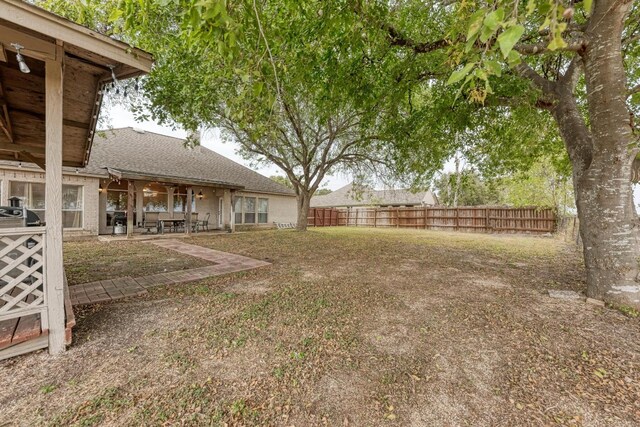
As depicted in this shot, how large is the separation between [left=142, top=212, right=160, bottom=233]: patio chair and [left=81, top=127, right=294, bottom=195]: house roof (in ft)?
7.37

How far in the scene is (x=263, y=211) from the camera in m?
18.0

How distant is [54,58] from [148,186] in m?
12.2

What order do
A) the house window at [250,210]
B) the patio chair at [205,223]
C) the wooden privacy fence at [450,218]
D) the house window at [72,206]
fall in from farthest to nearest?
the house window at [250,210], the wooden privacy fence at [450,218], the patio chair at [205,223], the house window at [72,206]

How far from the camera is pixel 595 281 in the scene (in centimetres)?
411

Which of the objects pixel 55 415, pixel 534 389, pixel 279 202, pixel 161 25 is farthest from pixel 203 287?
Answer: pixel 279 202

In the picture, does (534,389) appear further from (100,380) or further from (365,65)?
(365,65)

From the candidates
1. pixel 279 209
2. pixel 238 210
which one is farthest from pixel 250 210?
pixel 279 209

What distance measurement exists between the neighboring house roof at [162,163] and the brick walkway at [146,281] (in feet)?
22.2

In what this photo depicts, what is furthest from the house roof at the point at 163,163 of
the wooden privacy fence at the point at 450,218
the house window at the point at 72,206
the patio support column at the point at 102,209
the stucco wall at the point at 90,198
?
the wooden privacy fence at the point at 450,218

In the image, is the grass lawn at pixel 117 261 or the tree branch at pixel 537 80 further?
the grass lawn at pixel 117 261

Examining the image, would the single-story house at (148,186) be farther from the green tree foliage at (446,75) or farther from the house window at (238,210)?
the green tree foliage at (446,75)

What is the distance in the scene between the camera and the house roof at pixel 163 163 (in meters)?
11.6

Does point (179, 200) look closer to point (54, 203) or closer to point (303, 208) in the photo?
point (303, 208)

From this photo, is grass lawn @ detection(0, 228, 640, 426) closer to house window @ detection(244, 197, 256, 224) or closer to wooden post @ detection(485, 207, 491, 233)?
house window @ detection(244, 197, 256, 224)
